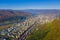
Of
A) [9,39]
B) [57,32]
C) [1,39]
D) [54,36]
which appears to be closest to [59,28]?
[57,32]

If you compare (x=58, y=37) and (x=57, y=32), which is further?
(x=57, y=32)

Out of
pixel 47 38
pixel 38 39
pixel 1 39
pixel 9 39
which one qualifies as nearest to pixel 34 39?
pixel 38 39

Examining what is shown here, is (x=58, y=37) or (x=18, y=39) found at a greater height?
(x=58, y=37)

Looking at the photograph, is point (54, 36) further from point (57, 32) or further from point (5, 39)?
point (5, 39)

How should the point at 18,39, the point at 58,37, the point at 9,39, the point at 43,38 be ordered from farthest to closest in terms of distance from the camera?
the point at 18,39, the point at 9,39, the point at 43,38, the point at 58,37

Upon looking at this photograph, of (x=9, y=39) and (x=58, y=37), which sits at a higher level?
(x=58, y=37)

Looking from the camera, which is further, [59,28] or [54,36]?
[59,28]

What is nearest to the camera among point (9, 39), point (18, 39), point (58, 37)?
point (58, 37)

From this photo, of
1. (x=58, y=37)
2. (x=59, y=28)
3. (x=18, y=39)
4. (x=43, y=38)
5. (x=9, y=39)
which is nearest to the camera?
(x=58, y=37)

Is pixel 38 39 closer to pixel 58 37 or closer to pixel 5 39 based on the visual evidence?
pixel 58 37
